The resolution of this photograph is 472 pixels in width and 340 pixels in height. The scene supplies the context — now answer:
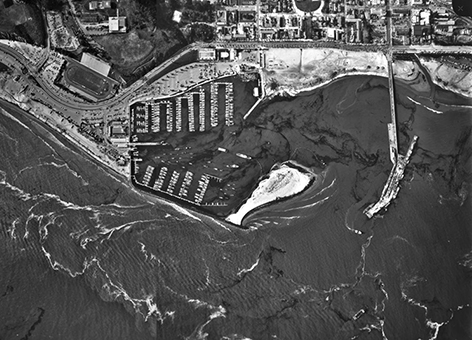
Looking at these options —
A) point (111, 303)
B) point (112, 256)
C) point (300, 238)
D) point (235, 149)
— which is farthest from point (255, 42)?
point (111, 303)

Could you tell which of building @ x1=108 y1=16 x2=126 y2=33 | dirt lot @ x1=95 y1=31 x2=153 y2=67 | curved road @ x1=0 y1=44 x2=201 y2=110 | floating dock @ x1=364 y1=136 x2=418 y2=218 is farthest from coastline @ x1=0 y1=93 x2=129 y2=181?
floating dock @ x1=364 y1=136 x2=418 y2=218

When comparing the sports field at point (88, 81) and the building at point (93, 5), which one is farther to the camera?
the building at point (93, 5)

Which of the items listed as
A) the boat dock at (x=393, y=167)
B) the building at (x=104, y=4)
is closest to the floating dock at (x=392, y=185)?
the boat dock at (x=393, y=167)

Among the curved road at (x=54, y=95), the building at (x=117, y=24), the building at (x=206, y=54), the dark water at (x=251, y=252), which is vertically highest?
the building at (x=117, y=24)

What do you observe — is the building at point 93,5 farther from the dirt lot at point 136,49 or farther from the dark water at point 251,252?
the dark water at point 251,252

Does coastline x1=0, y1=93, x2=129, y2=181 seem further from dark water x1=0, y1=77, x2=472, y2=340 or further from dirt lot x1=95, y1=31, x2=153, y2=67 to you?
dirt lot x1=95, y1=31, x2=153, y2=67

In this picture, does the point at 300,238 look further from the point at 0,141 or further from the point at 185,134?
the point at 0,141

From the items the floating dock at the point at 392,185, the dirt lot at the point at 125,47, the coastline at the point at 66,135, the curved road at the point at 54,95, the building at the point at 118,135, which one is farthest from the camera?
the dirt lot at the point at 125,47
